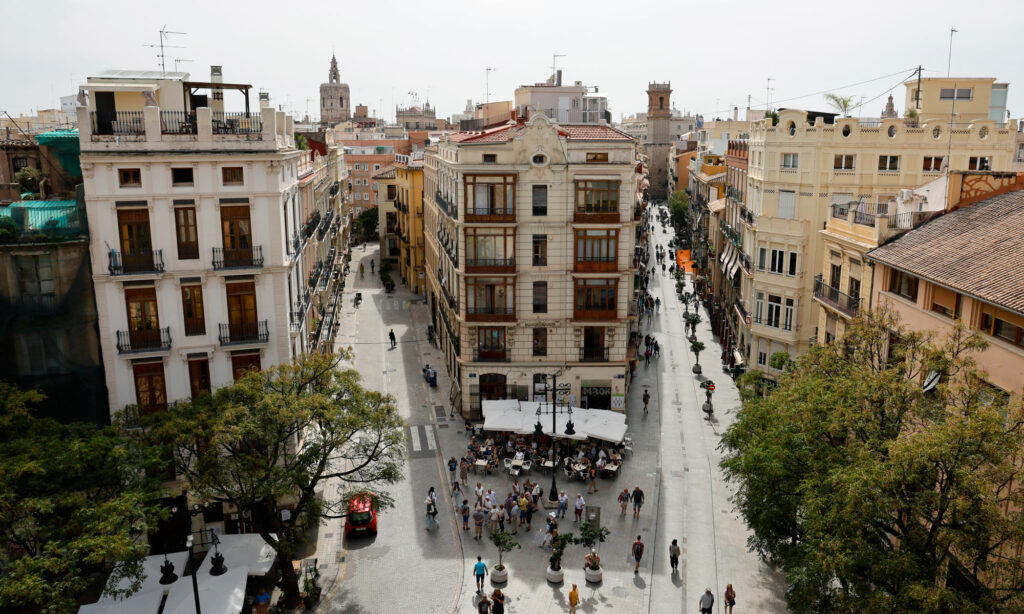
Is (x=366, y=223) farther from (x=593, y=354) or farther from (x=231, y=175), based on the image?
(x=231, y=175)

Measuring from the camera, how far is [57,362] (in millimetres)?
27969

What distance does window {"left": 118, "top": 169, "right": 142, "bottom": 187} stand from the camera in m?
27.7

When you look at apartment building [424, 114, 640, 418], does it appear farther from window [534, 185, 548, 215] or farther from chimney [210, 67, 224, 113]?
chimney [210, 67, 224, 113]

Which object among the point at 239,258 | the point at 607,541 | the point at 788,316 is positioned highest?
the point at 239,258

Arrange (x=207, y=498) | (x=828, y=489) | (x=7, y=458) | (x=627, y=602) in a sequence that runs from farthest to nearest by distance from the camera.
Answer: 1. (x=627, y=602)
2. (x=207, y=498)
3. (x=7, y=458)
4. (x=828, y=489)

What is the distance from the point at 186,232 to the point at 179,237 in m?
0.31

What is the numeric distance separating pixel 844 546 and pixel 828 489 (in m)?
2.11

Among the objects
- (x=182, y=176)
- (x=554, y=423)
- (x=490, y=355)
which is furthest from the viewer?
(x=490, y=355)

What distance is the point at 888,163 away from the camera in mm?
40438

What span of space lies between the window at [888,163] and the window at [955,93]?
10272 mm

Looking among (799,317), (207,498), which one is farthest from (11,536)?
(799,317)

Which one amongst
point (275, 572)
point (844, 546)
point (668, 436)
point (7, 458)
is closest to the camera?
point (844, 546)

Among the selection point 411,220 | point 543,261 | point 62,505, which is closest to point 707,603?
point 62,505

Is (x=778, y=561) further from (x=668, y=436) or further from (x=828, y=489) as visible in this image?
(x=668, y=436)
